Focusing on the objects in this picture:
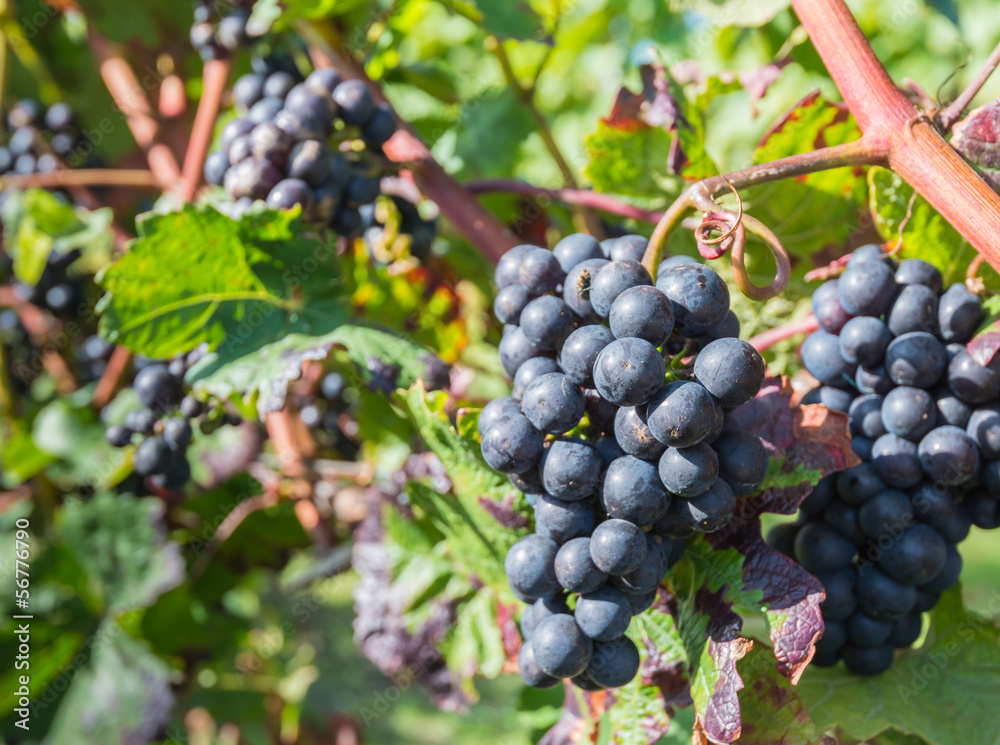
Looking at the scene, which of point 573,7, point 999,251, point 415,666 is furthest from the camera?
point 573,7

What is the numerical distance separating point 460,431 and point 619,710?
17.2 inches

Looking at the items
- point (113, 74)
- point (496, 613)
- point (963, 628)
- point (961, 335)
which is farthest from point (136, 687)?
point (961, 335)

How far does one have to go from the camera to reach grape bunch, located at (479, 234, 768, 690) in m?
0.81

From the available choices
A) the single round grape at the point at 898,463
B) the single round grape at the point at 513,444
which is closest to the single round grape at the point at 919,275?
the single round grape at the point at 898,463

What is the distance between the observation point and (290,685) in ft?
8.24

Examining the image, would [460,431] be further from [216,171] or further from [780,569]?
[216,171]

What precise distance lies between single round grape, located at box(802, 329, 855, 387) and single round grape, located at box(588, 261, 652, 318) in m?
0.35

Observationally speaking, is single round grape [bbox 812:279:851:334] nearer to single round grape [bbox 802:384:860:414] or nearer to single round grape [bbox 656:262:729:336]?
single round grape [bbox 802:384:860:414]

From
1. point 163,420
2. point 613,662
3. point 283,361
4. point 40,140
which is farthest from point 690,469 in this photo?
point 40,140

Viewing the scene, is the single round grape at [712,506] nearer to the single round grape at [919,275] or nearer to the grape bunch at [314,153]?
the single round grape at [919,275]

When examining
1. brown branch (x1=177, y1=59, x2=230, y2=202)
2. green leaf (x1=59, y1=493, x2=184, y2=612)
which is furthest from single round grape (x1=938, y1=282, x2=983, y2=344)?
green leaf (x1=59, y1=493, x2=184, y2=612)

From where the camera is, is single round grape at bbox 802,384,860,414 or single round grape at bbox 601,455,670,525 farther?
single round grape at bbox 802,384,860,414

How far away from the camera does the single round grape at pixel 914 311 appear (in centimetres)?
102

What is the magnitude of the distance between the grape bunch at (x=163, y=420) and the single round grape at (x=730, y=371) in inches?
35.1
